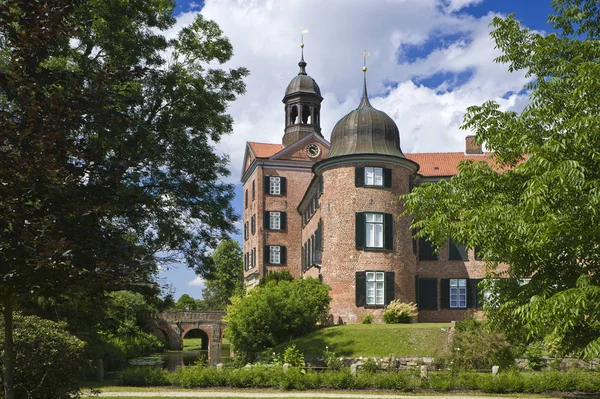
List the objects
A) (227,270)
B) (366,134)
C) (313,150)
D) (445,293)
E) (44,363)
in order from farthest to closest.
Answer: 1. (227,270)
2. (313,150)
3. (445,293)
4. (366,134)
5. (44,363)

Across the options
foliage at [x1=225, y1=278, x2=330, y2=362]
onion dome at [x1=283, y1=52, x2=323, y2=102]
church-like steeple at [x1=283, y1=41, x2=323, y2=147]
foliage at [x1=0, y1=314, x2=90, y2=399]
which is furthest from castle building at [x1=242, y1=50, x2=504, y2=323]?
foliage at [x1=0, y1=314, x2=90, y2=399]

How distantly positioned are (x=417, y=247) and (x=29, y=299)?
26303mm

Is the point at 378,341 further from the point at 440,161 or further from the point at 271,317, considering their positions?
the point at 440,161

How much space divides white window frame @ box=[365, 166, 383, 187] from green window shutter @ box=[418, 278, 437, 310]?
5896mm

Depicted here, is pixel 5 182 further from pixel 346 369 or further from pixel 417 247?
pixel 417 247

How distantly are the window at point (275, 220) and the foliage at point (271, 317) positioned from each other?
54.3 feet

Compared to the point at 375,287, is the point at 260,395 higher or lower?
lower

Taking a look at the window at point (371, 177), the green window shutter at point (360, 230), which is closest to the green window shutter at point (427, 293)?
the green window shutter at point (360, 230)

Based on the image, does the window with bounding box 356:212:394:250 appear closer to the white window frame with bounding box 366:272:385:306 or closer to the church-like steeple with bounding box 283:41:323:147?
the white window frame with bounding box 366:272:385:306

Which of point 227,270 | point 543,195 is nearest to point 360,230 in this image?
point 543,195

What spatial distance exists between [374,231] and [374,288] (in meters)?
2.55

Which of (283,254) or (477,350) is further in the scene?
(283,254)

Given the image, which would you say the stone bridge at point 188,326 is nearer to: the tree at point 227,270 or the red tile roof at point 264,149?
the red tile roof at point 264,149

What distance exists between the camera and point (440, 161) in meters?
39.7
